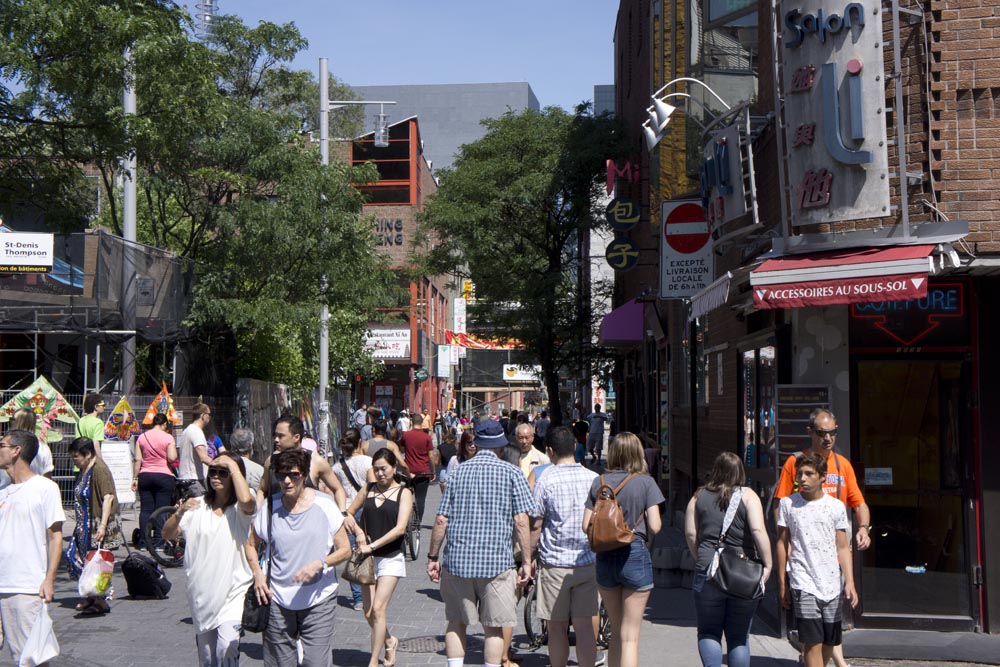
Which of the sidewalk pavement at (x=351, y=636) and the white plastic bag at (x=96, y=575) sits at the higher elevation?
the white plastic bag at (x=96, y=575)

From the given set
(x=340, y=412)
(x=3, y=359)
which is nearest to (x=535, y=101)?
(x=340, y=412)

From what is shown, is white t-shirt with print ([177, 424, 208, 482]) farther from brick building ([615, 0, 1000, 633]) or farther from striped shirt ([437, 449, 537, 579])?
striped shirt ([437, 449, 537, 579])

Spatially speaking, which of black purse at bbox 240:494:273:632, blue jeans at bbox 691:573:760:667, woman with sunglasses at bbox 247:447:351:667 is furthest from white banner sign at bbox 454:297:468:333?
black purse at bbox 240:494:273:632

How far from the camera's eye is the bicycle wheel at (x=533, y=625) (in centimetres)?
952

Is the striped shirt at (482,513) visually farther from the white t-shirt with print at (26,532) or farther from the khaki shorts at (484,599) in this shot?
the white t-shirt with print at (26,532)

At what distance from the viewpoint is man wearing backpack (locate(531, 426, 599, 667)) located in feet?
25.4

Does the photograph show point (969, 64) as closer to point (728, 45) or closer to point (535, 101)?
point (728, 45)

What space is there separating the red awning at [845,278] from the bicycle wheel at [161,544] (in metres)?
7.00

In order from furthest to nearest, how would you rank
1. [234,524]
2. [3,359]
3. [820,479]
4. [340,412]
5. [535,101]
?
[535,101], [340,412], [3,359], [820,479], [234,524]

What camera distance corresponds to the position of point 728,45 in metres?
14.4

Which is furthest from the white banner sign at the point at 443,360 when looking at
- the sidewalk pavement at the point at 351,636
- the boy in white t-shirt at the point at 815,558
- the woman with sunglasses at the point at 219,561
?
the woman with sunglasses at the point at 219,561

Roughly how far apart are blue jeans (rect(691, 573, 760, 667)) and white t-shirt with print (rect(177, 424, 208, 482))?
769 centimetres

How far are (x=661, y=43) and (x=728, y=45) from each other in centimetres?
576

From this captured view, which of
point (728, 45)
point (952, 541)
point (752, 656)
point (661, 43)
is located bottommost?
point (752, 656)
